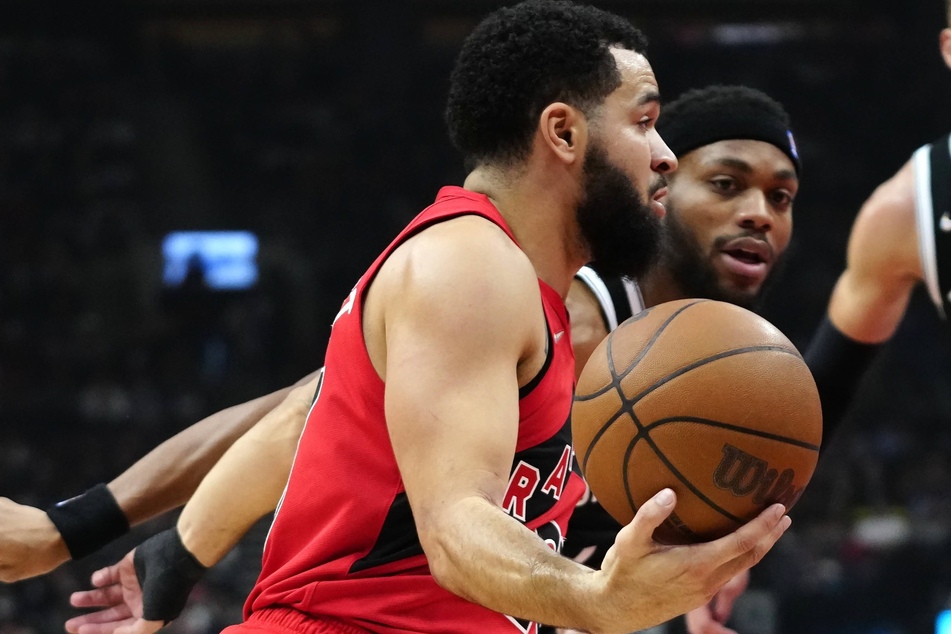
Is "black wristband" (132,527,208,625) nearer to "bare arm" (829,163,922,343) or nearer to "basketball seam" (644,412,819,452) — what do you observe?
"basketball seam" (644,412,819,452)

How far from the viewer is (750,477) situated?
6.50 feet

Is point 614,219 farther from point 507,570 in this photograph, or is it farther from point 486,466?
point 507,570

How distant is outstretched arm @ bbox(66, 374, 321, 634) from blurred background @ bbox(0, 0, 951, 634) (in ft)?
28.4

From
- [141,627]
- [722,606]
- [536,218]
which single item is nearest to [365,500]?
[536,218]

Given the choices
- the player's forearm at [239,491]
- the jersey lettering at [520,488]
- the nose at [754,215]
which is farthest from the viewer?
the nose at [754,215]

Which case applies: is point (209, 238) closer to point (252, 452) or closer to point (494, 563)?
point (252, 452)

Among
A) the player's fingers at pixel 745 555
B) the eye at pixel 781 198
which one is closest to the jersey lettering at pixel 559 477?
the player's fingers at pixel 745 555

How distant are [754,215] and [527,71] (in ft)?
4.44

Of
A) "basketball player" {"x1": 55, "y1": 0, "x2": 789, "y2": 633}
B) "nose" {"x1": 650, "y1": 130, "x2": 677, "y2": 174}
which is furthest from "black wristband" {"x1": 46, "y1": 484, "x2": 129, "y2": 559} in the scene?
"nose" {"x1": 650, "y1": 130, "x2": 677, "y2": 174}

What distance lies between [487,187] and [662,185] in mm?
371

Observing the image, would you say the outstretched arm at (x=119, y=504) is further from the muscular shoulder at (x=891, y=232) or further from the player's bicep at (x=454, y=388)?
the muscular shoulder at (x=891, y=232)

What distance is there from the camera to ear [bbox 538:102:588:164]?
8.07 ft

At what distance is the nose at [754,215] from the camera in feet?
12.0

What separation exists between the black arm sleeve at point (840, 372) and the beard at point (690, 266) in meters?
0.43
